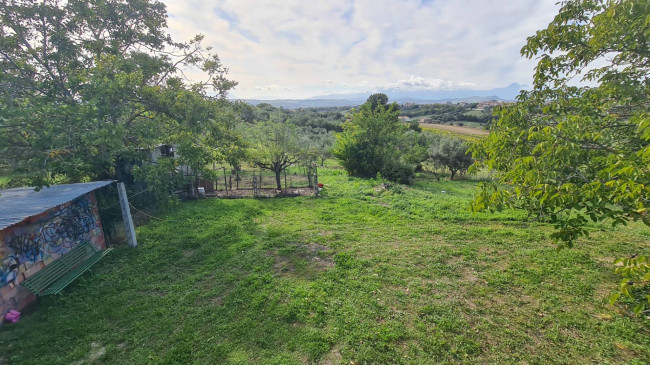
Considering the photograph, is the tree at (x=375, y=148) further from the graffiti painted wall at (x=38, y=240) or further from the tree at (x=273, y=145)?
the graffiti painted wall at (x=38, y=240)

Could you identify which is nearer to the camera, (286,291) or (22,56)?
(286,291)

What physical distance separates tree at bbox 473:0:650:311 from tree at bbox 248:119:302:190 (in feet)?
35.0

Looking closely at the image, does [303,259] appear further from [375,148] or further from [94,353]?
[375,148]

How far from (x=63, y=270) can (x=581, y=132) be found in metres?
10.1

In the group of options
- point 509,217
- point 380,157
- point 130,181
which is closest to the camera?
point 509,217

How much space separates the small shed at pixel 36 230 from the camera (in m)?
5.20

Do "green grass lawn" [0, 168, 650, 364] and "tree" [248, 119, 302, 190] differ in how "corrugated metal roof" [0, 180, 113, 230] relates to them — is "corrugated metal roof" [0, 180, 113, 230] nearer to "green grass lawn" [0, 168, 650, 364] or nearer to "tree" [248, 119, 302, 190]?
"green grass lawn" [0, 168, 650, 364]

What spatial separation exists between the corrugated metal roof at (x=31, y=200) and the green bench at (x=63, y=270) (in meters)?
1.40

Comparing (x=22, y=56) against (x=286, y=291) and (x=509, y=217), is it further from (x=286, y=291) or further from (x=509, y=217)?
(x=509, y=217)

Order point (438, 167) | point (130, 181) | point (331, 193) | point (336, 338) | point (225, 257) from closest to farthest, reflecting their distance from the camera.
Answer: point (336, 338), point (225, 257), point (130, 181), point (331, 193), point (438, 167)

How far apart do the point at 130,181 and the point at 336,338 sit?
11.1 meters

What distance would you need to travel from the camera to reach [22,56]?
911 cm

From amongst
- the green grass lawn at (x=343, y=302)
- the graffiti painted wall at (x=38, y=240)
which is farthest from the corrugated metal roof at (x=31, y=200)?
the green grass lawn at (x=343, y=302)

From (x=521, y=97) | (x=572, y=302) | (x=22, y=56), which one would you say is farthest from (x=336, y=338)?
(x=22, y=56)
